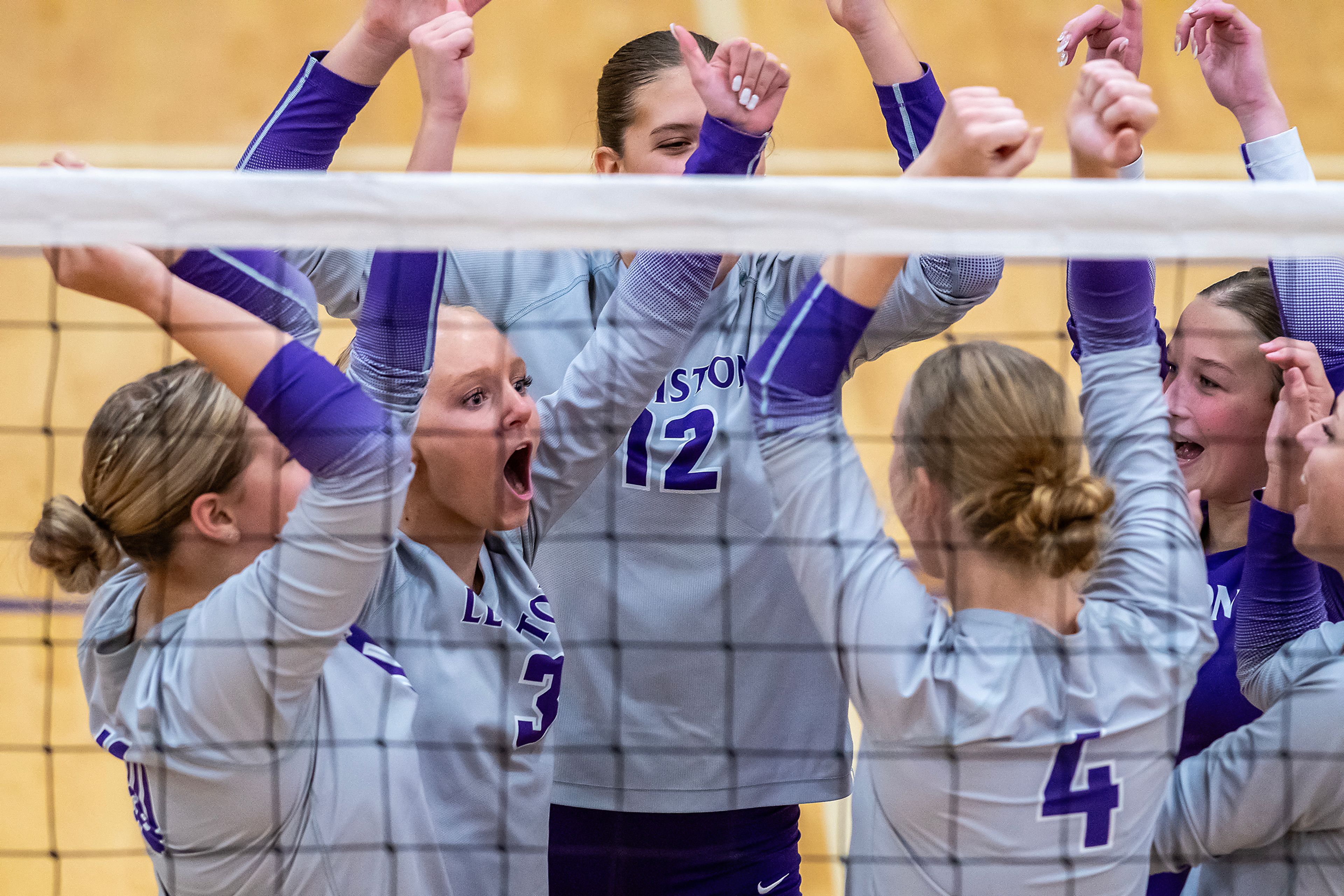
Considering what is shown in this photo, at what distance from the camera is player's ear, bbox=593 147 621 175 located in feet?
5.26

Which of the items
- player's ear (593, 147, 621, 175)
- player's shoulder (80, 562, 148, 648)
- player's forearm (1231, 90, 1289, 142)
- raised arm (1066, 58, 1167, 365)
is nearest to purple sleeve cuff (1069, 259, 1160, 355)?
raised arm (1066, 58, 1167, 365)

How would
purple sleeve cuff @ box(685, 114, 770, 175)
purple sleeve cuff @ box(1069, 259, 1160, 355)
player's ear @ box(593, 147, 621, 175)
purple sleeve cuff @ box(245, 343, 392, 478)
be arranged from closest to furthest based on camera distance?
purple sleeve cuff @ box(245, 343, 392, 478), purple sleeve cuff @ box(1069, 259, 1160, 355), purple sleeve cuff @ box(685, 114, 770, 175), player's ear @ box(593, 147, 621, 175)

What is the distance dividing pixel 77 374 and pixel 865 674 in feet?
13.2

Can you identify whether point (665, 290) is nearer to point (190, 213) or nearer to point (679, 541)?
point (679, 541)

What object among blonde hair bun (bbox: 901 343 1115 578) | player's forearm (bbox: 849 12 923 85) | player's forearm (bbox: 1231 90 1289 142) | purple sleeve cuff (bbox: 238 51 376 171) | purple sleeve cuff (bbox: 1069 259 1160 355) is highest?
player's forearm (bbox: 849 12 923 85)

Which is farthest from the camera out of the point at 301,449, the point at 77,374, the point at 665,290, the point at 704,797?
the point at 77,374

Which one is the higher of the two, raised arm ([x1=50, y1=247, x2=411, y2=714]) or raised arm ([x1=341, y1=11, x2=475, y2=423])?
raised arm ([x1=341, y1=11, x2=475, y2=423])

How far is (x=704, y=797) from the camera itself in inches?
54.6

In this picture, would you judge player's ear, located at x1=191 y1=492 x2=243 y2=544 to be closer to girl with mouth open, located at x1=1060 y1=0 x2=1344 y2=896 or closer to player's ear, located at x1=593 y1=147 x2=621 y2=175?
player's ear, located at x1=593 y1=147 x2=621 y2=175

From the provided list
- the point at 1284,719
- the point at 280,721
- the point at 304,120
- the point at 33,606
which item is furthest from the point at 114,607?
the point at 33,606

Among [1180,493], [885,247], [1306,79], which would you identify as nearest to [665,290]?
[885,247]

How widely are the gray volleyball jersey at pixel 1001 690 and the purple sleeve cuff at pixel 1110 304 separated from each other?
0.12 metres

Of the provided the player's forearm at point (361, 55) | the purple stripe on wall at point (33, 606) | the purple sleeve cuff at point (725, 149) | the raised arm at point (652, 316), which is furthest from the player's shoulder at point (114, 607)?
the purple stripe on wall at point (33, 606)

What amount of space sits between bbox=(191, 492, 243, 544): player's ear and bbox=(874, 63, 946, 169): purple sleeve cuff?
820mm
